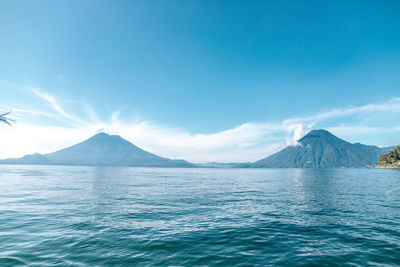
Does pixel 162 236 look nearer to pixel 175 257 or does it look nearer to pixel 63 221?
pixel 175 257

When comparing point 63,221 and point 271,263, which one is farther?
point 63,221

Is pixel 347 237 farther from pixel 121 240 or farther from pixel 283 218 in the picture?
pixel 121 240

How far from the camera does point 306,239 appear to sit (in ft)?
50.2

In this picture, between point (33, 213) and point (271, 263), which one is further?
point (33, 213)

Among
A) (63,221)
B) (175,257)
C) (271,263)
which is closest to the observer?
(271,263)

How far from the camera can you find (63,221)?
19891 millimetres

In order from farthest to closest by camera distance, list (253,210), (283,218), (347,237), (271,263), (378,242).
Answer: (253,210), (283,218), (347,237), (378,242), (271,263)

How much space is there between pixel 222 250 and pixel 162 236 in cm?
514

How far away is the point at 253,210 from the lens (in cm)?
2542

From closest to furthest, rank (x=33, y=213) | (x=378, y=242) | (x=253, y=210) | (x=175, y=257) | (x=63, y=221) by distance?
(x=175, y=257) → (x=378, y=242) → (x=63, y=221) → (x=33, y=213) → (x=253, y=210)

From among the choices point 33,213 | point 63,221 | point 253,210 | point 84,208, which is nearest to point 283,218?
point 253,210

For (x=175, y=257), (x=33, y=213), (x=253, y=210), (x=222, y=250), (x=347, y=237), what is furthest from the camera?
(x=253, y=210)

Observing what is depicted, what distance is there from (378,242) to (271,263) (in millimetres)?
9544

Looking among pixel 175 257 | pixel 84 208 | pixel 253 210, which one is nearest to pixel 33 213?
pixel 84 208
